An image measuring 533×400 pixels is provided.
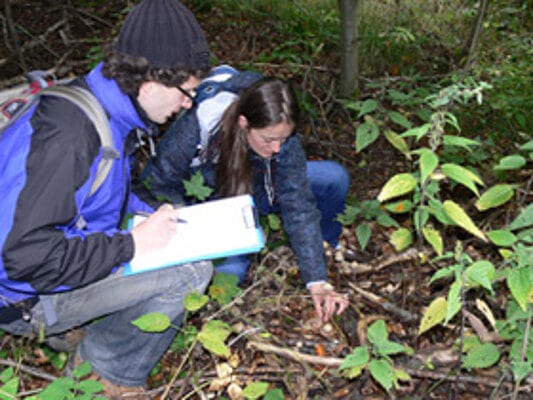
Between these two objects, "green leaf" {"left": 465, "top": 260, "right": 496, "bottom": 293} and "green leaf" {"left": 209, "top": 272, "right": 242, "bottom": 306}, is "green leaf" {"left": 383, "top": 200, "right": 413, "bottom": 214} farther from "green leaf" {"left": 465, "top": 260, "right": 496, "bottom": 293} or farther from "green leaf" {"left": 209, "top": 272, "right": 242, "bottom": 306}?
"green leaf" {"left": 209, "top": 272, "right": 242, "bottom": 306}

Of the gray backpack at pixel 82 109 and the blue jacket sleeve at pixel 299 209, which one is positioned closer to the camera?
the gray backpack at pixel 82 109

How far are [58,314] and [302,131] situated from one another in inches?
116

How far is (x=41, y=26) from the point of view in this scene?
5.89m

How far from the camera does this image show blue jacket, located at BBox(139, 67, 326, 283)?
2.87 m

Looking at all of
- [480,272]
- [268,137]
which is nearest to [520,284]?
[480,272]

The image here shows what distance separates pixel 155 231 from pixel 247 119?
2.78 feet

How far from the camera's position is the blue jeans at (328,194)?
3.36 m

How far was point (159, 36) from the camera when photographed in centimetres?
212

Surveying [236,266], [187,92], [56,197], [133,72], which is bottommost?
[236,266]

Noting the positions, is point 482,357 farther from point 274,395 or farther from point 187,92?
point 187,92

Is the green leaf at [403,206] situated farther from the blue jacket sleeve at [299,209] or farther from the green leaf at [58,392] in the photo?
the green leaf at [58,392]

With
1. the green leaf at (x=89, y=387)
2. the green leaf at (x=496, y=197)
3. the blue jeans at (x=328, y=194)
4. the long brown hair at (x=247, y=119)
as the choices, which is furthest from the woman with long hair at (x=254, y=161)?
the green leaf at (x=89, y=387)

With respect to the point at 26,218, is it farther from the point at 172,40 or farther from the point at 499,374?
the point at 499,374

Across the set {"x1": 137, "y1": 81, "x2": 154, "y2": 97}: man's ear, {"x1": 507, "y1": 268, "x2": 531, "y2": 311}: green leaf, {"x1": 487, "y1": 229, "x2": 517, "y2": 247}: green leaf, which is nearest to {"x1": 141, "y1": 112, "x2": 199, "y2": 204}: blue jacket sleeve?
{"x1": 137, "y1": 81, "x2": 154, "y2": 97}: man's ear
